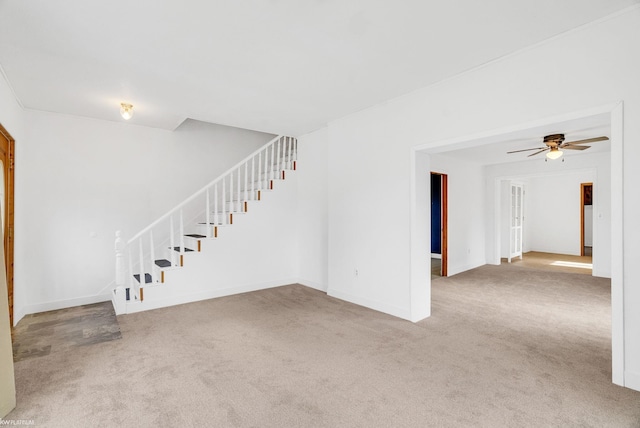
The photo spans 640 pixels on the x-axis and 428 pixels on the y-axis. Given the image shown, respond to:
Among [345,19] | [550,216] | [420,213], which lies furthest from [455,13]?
[550,216]

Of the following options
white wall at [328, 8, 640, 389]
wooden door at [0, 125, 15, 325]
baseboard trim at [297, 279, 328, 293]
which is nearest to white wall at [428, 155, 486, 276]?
white wall at [328, 8, 640, 389]

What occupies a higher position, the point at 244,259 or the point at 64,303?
the point at 244,259

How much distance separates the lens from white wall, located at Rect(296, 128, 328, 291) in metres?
5.25

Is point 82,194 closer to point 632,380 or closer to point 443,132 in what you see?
point 443,132

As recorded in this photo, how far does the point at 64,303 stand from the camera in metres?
4.42

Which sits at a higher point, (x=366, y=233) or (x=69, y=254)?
(x=366, y=233)

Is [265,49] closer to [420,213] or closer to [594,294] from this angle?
[420,213]

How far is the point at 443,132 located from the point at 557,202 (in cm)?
843

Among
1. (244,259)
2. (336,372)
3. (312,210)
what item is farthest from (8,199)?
(336,372)

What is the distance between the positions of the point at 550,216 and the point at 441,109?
336 inches

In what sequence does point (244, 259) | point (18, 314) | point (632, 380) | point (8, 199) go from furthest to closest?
1. point (244, 259)
2. point (18, 314)
3. point (8, 199)
4. point (632, 380)

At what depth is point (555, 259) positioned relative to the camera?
27.3 feet

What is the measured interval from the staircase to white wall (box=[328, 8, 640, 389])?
1.40 metres

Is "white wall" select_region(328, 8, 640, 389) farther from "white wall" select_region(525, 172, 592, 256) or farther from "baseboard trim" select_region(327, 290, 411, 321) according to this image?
"white wall" select_region(525, 172, 592, 256)
